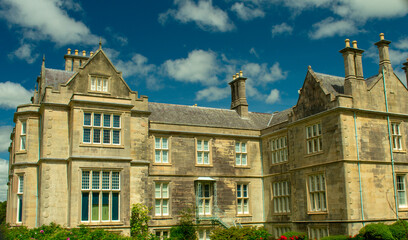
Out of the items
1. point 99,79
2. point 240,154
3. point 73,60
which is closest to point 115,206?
point 99,79

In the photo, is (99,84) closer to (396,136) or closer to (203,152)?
(203,152)

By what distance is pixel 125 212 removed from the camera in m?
21.8

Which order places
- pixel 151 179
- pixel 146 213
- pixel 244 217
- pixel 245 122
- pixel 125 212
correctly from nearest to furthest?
1. pixel 125 212
2. pixel 146 213
3. pixel 151 179
4. pixel 244 217
5. pixel 245 122

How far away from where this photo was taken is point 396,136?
23578 millimetres

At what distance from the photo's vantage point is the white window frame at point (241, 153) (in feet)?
94.5

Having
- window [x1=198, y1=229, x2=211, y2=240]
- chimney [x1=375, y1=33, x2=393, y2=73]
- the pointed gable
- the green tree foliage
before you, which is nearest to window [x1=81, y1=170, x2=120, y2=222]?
the green tree foliage

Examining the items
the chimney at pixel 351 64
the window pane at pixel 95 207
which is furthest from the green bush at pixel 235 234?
the chimney at pixel 351 64

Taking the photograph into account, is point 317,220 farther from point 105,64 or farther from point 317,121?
point 105,64

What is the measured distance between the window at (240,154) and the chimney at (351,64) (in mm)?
8799

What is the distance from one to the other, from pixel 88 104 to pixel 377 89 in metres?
16.4

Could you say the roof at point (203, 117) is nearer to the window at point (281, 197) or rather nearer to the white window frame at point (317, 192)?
the window at point (281, 197)

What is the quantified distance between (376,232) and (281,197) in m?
8.61

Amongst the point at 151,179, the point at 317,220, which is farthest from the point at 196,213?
the point at 317,220

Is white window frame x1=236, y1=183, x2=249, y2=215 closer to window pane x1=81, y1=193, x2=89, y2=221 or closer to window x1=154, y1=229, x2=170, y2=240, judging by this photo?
window x1=154, y1=229, x2=170, y2=240
